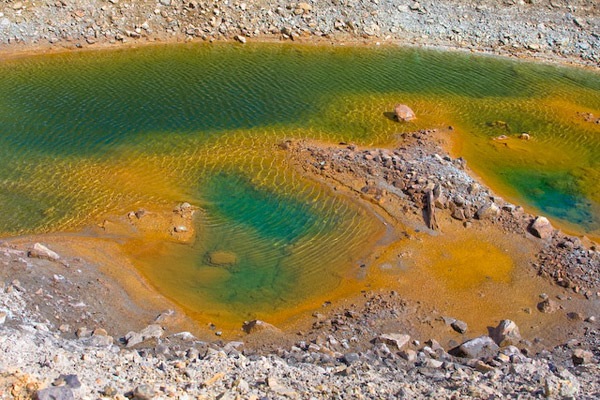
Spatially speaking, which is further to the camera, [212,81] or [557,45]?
[557,45]

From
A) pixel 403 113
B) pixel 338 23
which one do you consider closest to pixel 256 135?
pixel 403 113

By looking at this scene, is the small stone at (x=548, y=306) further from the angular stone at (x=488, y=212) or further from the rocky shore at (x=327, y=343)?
the angular stone at (x=488, y=212)

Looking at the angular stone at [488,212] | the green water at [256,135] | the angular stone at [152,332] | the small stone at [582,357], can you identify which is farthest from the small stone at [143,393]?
the angular stone at [488,212]

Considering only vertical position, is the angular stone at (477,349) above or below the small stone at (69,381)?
below

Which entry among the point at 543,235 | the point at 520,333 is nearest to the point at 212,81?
the point at 543,235

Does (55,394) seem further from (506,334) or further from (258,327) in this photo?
(506,334)

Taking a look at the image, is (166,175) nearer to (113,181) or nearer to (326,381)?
(113,181)
